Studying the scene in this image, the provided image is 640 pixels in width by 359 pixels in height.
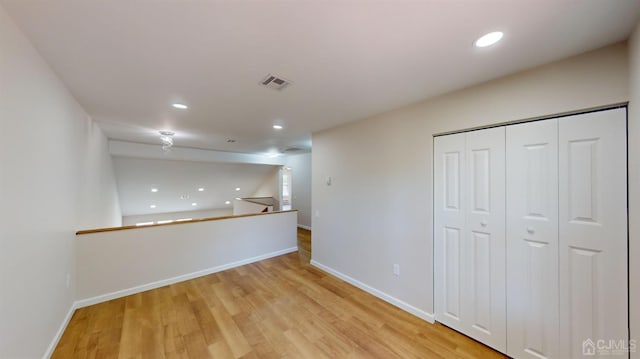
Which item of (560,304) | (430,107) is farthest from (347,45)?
(560,304)

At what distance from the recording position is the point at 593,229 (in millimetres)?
1507

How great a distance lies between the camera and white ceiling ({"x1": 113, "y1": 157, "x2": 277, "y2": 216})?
5.84 meters

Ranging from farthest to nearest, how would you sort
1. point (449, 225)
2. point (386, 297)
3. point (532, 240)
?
1. point (386, 297)
2. point (449, 225)
3. point (532, 240)

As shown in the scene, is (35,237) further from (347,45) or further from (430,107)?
(430,107)

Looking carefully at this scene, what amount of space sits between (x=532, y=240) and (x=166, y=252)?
171 inches

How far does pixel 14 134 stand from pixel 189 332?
208 centimetres

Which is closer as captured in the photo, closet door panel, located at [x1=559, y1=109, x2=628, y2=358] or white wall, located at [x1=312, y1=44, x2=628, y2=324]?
closet door panel, located at [x1=559, y1=109, x2=628, y2=358]

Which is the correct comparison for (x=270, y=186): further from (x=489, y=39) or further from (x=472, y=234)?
(x=489, y=39)

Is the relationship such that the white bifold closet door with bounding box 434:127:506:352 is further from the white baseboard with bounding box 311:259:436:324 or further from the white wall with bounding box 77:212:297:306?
the white wall with bounding box 77:212:297:306

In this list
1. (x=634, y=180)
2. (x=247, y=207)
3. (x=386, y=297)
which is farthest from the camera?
(x=247, y=207)

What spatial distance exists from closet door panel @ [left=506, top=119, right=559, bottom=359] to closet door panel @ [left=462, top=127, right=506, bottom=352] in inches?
2.2

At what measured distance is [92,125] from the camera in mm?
3035

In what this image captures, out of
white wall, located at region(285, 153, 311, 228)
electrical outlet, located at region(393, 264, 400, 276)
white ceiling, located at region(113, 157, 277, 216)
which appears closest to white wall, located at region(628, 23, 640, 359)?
electrical outlet, located at region(393, 264, 400, 276)

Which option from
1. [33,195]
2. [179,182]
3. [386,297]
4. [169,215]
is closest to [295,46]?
[33,195]
